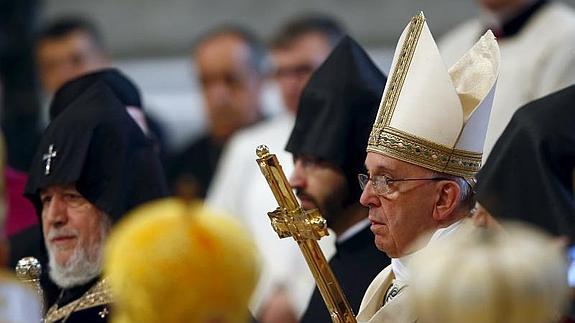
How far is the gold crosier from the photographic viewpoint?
6188mm

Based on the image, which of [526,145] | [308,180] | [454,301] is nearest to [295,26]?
[308,180]

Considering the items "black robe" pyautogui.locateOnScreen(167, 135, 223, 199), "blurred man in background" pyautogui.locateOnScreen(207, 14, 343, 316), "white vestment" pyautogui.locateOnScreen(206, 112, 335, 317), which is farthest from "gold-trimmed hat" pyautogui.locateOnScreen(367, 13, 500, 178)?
"black robe" pyautogui.locateOnScreen(167, 135, 223, 199)

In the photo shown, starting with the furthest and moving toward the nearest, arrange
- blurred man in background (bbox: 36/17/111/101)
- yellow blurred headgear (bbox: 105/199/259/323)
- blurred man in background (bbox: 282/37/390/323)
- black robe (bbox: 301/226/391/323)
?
blurred man in background (bbox: 36/17/111/101) → blurred man in background (bbox: 282/37/390/323) → black robe (bbox: 301/226/391/323) → yellow blurred headgear (bbox: 105/199/259/323)

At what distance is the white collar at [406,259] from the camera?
6.22 meters

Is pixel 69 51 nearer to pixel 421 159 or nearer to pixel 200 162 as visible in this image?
pixel 200 162

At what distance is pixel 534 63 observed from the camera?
8.46m

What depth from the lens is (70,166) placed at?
7227mm

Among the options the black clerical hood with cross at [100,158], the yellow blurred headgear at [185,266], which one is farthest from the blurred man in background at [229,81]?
the yellow blurred headgear at [185,266]

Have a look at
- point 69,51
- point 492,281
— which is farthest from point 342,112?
point 69,51

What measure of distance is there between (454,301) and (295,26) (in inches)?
231

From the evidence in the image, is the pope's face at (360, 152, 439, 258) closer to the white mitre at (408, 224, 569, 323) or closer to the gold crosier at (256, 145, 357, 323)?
the gold crosier at (256, 145, 357, 323)

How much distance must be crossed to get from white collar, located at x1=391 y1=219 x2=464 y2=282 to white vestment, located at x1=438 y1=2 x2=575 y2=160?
5.86 ft

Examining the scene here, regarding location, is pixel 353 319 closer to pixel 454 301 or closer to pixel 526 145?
pixel 526 145

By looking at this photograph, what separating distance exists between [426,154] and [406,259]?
1.07 ft
